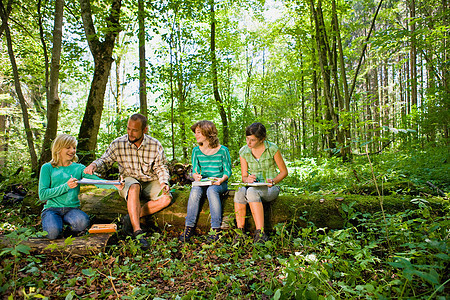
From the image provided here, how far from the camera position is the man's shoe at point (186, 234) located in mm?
3404

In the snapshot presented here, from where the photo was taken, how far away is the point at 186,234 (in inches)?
135

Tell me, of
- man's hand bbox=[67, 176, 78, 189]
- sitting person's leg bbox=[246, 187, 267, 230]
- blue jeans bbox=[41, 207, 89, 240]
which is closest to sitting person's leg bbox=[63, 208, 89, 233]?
blue jeans bbox=[41, 207, 89, 240]

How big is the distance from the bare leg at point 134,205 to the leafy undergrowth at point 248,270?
13.7 inches

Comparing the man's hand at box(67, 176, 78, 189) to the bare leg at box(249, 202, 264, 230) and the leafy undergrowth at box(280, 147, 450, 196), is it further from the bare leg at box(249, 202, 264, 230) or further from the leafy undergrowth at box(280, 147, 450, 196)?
the leafy undergrowth at box(280, 147, 450, 196)

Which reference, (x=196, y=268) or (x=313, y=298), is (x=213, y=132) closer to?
(x=196, y=268)

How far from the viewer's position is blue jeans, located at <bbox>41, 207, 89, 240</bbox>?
3123mm

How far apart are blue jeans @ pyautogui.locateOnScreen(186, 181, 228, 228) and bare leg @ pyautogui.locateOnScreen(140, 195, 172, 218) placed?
359mm

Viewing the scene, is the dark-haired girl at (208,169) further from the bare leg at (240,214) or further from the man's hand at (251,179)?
the man's hand at (251,179)

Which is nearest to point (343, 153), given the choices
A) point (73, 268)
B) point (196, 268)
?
point (196, 268)

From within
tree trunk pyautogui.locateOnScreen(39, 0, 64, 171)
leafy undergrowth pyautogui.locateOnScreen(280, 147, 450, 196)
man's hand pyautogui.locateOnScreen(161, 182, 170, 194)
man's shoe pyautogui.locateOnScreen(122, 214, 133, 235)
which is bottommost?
man's shoe pyautogui.locateOnScreen(122, 214, 133, 235)

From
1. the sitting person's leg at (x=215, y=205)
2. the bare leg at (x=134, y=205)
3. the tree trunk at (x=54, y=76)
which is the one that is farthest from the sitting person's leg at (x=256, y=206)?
the tree trunk at (x=54, y=76)

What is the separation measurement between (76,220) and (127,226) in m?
0.62

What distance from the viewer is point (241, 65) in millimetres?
19422

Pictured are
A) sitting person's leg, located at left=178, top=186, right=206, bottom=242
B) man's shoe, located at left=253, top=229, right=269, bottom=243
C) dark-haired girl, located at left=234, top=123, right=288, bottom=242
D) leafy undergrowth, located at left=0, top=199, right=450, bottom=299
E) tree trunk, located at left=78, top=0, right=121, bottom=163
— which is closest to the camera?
leafy undergrowth, located at left=0, top=199, right=450, bottom=299
